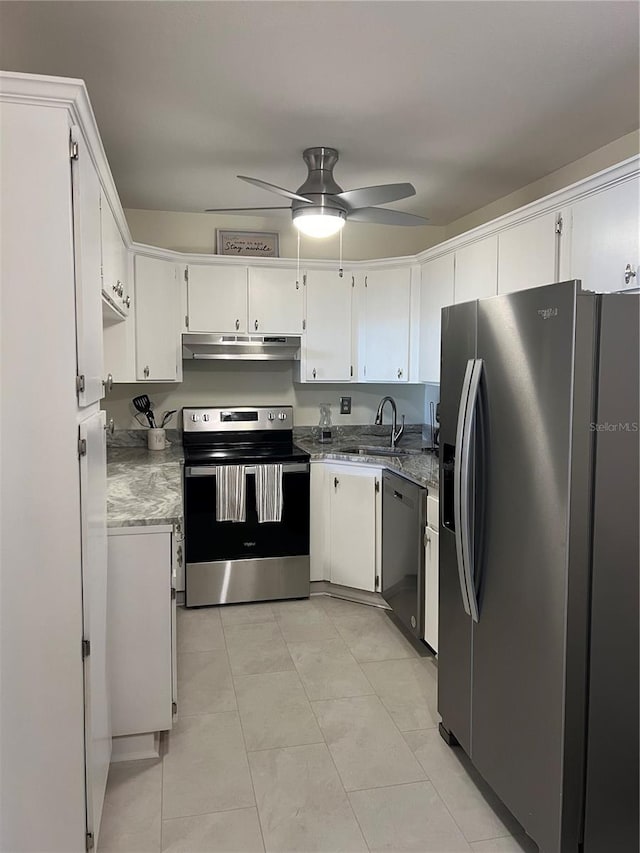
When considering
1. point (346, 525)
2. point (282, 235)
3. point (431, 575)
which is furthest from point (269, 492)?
point (282, 235)

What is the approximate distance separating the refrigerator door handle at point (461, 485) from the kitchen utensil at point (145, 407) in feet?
8.78

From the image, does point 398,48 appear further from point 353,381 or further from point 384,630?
point 384,630

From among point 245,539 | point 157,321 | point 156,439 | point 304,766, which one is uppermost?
point 157,321

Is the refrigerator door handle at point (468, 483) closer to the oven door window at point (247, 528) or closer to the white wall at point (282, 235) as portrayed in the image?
the oven door window at point (247, 528)

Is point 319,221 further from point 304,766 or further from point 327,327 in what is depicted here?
point 304,766

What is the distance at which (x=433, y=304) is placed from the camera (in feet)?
13.5

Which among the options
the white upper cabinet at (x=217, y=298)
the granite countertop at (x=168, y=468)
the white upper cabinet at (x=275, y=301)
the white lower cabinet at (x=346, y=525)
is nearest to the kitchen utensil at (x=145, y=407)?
the granite countertop at (x=168, y=468)

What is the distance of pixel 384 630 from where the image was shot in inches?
→ 144

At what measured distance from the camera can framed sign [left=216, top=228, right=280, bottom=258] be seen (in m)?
4.55

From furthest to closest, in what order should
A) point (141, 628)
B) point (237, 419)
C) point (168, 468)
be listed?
point (237, 419) → point (168, 468) → point (141, 628)

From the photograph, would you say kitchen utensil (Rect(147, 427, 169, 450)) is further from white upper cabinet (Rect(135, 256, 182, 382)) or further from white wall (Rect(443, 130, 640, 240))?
white wall (Rect(443, 130, 640, 240))

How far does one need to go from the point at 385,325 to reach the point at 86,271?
295 cm

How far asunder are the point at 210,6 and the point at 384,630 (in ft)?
10.0

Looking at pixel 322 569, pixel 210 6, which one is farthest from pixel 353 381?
pixel 210 6
